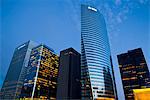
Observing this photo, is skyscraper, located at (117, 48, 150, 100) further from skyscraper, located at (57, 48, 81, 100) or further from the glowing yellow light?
the glowing yellow light

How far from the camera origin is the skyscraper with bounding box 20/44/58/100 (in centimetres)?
9000

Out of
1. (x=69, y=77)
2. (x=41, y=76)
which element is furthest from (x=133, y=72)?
(x=41, y=76)

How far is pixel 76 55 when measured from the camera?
292 feet

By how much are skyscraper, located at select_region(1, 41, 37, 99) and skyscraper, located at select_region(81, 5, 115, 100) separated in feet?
158

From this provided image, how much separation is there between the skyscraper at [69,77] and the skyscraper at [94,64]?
470 centimetres

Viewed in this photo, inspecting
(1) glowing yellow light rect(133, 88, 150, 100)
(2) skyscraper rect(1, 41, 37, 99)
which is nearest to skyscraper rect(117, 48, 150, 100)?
(2) skyscraper rect(1, 41, 37, 99)

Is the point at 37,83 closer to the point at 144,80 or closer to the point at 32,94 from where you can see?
the point at 32,94

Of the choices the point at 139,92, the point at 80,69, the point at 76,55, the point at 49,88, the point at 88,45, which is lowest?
the point at 139,92

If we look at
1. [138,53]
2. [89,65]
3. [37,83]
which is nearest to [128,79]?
[138,53]

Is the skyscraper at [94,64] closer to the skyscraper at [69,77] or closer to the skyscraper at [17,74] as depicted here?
the skyscraper at [69,77]

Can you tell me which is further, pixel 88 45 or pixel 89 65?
pixel 88 45

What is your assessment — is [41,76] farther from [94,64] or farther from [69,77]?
[94,64]

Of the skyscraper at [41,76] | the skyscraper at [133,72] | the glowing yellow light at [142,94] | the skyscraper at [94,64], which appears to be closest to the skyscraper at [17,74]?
the skyscraper at [41,76]

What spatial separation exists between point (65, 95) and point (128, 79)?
46409 mm
